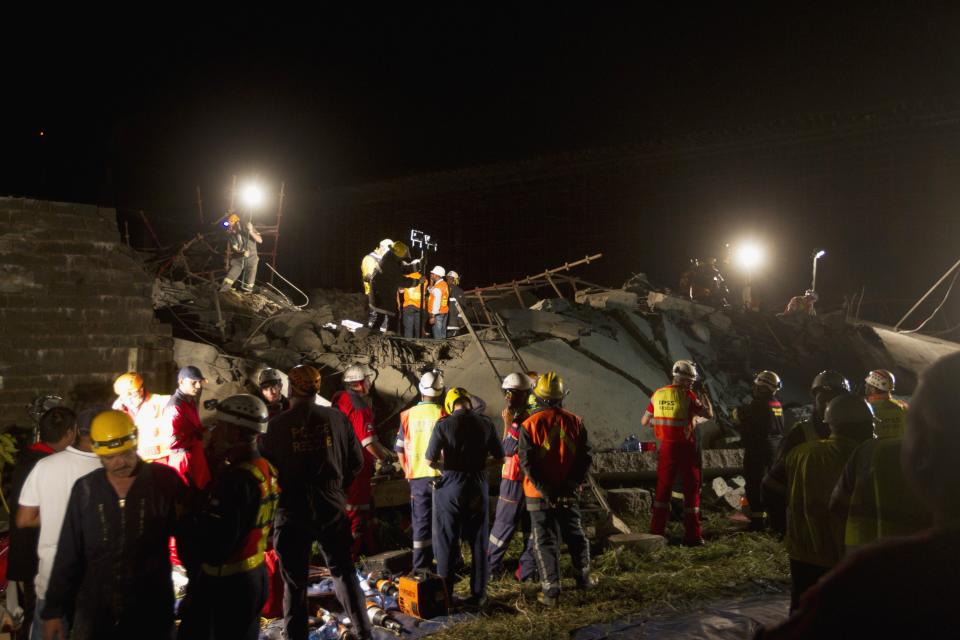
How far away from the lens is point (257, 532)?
3658 millimetres

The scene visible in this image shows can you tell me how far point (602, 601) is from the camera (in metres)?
5.82

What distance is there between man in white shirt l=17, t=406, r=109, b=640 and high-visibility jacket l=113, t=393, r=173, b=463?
197cm

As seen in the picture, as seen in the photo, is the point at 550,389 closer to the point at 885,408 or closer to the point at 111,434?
the point at 885,408

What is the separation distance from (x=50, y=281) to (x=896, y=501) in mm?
8978

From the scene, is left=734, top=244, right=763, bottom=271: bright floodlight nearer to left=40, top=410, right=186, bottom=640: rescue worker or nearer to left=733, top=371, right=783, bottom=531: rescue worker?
left=733, top=371, right=783, bottom=531: rescue worker

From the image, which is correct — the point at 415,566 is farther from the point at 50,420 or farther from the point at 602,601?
the point at 50,420

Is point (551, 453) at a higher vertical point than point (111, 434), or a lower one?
lower

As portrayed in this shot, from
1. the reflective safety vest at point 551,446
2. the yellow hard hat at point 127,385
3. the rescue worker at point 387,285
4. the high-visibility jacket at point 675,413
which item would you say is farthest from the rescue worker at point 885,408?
the rescue worker at point 387,285

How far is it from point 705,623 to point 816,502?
5.92 ft

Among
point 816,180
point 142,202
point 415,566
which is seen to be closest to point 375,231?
point 142,202

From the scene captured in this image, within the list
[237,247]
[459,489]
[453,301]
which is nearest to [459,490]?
[459,489]

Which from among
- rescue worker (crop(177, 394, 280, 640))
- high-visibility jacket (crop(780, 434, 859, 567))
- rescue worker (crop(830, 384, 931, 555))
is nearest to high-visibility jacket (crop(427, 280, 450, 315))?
rescue worker (crop(177, 394, 280, 640))

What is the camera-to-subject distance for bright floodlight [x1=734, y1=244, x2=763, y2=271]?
2003 cm

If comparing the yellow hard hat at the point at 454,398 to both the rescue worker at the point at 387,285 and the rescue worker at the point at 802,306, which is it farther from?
the rescue worker at the point at 802,306
